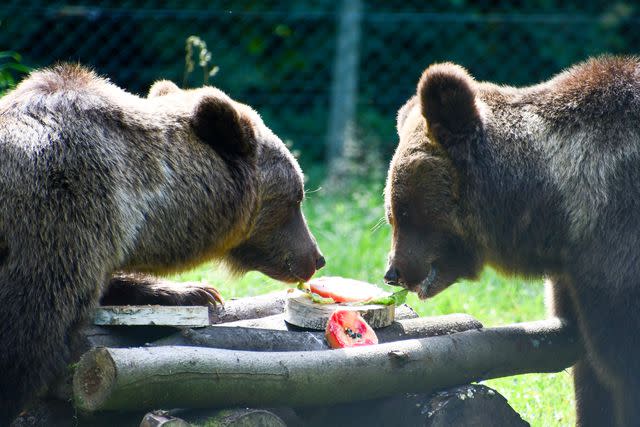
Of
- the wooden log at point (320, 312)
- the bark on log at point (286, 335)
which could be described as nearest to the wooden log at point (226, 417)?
the bark on log at point (286, 335)

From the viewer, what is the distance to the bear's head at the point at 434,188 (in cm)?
494

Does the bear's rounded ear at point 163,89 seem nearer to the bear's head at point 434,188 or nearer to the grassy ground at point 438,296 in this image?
the grassy ground at point 438,296

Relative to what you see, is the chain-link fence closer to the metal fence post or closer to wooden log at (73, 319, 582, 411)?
the metal fence post

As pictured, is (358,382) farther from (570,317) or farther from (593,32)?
(593,32)

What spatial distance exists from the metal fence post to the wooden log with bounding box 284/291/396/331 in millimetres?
6697

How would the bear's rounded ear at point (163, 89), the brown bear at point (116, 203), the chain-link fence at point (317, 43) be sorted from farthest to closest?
1. the chain-link fence at point (317, 43)
2. the bear's rounded ear at point (163, 89)
3. the brown bear at point (116, 203)

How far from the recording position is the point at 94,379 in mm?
3793

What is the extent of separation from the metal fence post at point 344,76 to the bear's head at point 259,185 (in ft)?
20.5

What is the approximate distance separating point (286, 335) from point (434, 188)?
1020 mm

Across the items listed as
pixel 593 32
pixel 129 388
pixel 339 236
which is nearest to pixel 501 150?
pixel 129 388

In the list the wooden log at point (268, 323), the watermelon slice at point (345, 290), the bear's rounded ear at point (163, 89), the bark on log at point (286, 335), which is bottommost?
the wooden log at point (268, 323)

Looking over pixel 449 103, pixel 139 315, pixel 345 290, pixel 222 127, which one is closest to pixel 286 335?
pixel 345 290

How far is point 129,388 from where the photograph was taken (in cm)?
372

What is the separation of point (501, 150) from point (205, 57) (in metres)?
3.19
